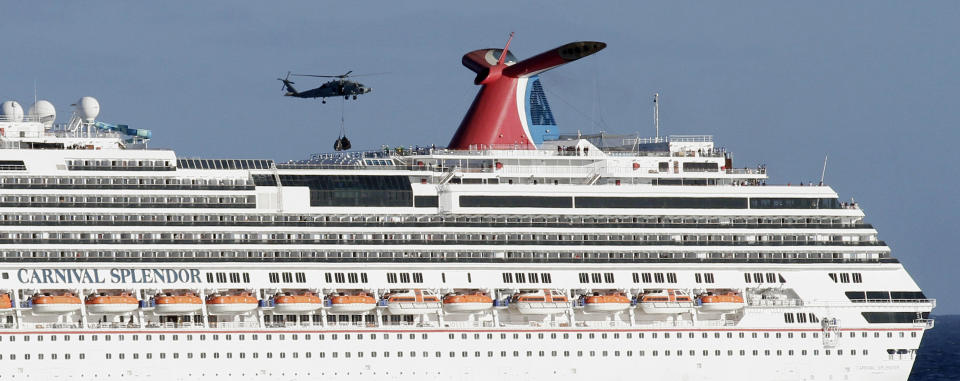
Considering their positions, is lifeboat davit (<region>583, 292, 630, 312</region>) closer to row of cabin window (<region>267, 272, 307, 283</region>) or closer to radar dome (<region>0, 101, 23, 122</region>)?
row of cabin window (<region>267, 272, 307, 283</region>)

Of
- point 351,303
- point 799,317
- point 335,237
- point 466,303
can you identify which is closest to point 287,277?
point 335,237

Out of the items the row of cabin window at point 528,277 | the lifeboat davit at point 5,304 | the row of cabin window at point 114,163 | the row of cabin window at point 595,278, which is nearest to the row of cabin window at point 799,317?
the row of cabin window at point 595,278

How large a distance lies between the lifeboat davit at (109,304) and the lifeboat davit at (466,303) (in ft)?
43.5

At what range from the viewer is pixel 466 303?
72.2m

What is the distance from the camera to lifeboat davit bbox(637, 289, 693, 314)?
74438 millimetres

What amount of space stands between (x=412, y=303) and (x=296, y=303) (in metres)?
5.03

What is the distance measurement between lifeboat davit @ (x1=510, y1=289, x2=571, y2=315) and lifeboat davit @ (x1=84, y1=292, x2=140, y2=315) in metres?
16.4

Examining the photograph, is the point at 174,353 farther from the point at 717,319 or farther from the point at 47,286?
the point at 717,319

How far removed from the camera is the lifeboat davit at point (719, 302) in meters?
75.1

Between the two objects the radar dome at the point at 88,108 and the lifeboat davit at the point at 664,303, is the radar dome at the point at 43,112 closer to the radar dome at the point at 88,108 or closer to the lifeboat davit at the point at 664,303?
the radar dome at the point at 88,108

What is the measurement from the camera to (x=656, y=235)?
76562mm

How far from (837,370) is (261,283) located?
2632 centimetres

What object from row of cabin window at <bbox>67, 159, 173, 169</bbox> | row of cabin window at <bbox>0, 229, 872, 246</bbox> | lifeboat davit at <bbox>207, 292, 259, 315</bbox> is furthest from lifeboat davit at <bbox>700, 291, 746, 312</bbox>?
row of cabin window at <bbox>67, 159, 173, 169</bbox>

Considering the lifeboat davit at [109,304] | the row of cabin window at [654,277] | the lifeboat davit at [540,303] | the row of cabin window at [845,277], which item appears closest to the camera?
the lifeboat davit at [109,304]
